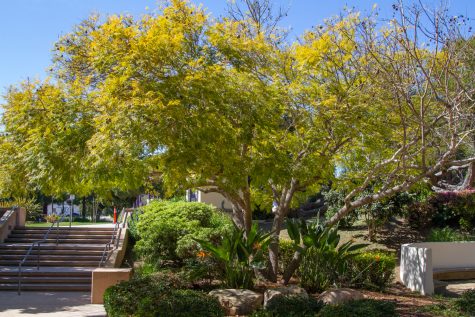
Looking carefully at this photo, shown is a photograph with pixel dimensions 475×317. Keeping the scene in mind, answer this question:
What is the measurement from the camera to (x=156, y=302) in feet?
28.8

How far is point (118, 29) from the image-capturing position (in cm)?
973

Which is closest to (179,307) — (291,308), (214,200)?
(291,308)

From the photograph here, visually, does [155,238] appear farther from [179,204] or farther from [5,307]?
[5,307]

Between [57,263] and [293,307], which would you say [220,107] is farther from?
[57,263]

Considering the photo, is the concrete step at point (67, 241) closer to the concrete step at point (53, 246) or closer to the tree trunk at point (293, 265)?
the concrete step at point (53, 246)

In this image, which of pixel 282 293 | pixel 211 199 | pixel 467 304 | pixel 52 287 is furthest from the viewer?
pixel 211 199

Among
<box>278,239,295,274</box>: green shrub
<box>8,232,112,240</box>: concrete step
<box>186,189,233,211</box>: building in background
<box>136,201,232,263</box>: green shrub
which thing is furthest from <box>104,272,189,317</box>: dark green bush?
<box>186,189,233,211</box>: building in background

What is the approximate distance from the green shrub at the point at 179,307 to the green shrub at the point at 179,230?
5303 mm

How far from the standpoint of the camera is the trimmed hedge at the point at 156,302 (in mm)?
8547

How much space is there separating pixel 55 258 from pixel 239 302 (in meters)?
10.4

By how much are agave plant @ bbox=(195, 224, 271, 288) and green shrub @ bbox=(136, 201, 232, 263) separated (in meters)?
2.23

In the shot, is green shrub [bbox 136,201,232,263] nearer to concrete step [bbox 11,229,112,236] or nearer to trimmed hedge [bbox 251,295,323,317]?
concrete step [bbox 11,229,112,236]

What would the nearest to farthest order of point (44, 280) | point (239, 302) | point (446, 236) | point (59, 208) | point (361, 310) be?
1. point (361, 310)
2. point (239, 302)
3. point (44, 280)
4. point (446, 236)
5. point (59, 208)

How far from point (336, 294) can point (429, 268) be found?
15.6ft
